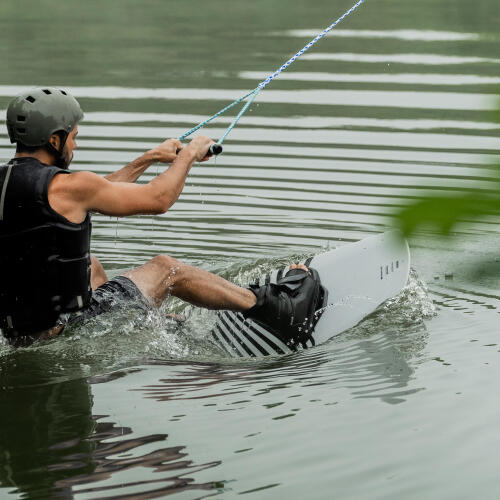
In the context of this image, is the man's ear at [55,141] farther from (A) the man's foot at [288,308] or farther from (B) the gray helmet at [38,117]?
(A) the man's foot at [288,308]

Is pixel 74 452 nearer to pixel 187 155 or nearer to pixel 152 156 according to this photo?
pixel 187 155

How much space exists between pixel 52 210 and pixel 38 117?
0.50 m

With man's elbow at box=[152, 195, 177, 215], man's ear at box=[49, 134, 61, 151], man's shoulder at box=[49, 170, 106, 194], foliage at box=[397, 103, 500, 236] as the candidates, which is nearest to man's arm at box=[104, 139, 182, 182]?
man's elbow at box=[152, 195, 177, 215]

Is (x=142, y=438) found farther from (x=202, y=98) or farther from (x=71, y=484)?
(x=202, y=98)

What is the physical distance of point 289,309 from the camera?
6023 millimetres

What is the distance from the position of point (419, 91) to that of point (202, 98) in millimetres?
Answer: 2398

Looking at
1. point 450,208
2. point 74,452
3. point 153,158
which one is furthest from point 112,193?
point 450,208

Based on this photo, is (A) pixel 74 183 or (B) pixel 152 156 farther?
(B) pixel 152 156

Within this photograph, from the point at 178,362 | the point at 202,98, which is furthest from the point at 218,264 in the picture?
the point at 202,98

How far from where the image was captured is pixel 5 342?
549 cm

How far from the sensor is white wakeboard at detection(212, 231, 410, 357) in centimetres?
593

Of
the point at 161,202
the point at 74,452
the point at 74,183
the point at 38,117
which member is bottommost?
the point at 74,452

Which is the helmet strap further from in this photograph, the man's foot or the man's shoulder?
the man's foot

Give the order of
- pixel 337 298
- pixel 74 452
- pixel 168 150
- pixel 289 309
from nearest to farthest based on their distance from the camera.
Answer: pixel 74 452, pixel 168 150, pixel 289 309, pixel 337 298
